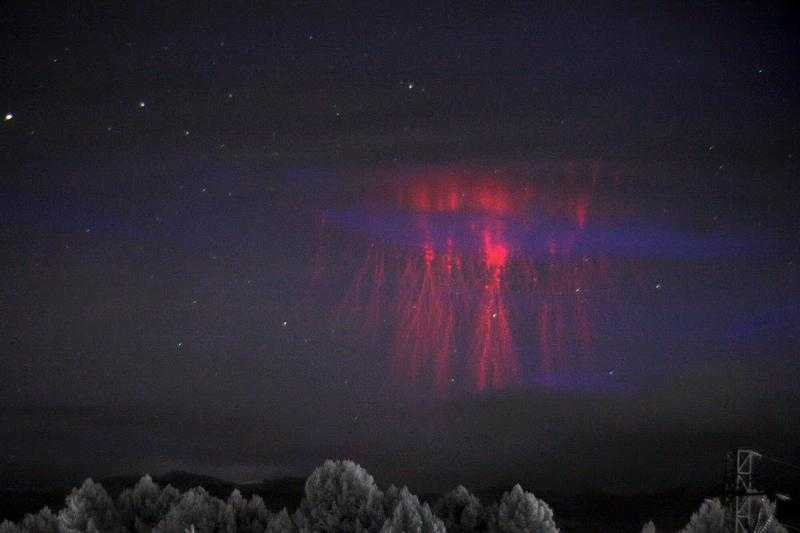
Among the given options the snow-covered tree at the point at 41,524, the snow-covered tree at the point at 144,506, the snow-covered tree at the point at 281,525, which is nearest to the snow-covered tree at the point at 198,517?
the snow-covered tree at the point at 144,506

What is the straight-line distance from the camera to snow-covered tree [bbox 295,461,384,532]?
67188 millimetres

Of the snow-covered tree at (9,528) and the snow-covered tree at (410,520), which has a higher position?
the snow-covered tree at (410,520)

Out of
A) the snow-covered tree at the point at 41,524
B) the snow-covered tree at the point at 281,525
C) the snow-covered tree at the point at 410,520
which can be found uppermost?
the snow-covered tree at the point at 410,520

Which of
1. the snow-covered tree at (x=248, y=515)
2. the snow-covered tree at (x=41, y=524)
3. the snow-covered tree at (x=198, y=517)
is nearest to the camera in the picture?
the snow-covered tree at (x=198, y=517)

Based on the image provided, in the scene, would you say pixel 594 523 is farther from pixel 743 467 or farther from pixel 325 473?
pixel 743 467

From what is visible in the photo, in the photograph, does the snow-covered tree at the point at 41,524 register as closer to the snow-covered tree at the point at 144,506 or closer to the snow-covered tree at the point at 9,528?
the snow-covered tree at the point at 9,528

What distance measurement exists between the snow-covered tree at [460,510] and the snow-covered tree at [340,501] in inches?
245

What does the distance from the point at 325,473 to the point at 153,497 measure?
53.4 ft

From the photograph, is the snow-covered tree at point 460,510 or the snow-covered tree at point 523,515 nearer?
the snow-covered tree at point 523,515

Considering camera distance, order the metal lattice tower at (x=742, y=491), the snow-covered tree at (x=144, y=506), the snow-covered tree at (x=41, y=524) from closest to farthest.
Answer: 1. the metal lattice tower at (x=742, y=491)
2. the snow-covered tree at (x=41, y=524)
3. the snow-covered tree at (x=144, y=506)

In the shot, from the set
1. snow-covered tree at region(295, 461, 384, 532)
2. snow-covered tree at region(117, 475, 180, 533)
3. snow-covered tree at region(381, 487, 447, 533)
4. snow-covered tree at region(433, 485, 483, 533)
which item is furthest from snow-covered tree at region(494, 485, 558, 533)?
snow-covered tree at region(117, 475, 180, 533)

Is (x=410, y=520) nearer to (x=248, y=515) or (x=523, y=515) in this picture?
(x=523, y=515)

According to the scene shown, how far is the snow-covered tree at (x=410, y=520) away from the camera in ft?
208

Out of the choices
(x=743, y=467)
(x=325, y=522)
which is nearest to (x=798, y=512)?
(x=325, y=522)
